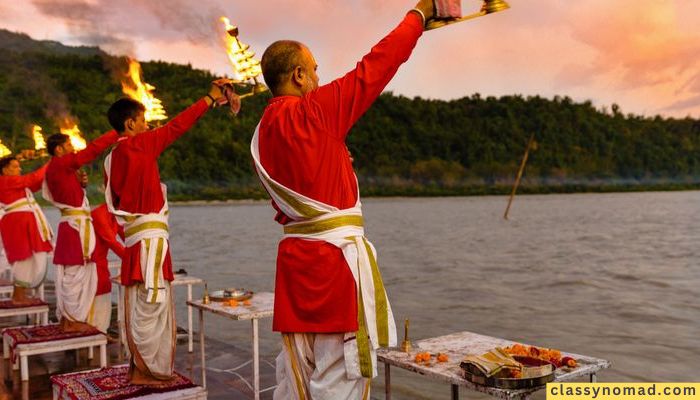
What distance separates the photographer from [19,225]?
9.02 meters

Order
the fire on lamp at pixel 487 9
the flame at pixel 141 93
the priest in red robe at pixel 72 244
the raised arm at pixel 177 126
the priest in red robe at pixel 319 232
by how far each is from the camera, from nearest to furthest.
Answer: the fire on lamp at pixel 487 9, the priest in red robe at pixel 319 232, the raised arm at pixel 177 126, the flame at pixel 141 93, the priest in red robe at pixel 72 244

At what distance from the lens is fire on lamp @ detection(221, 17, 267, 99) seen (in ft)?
14.3

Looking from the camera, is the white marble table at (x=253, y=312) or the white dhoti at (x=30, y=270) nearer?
the white marble table at (x=253, y=312)

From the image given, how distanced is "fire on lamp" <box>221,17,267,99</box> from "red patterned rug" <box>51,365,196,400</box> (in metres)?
2.12

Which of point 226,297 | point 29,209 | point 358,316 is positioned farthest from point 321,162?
point 29,209

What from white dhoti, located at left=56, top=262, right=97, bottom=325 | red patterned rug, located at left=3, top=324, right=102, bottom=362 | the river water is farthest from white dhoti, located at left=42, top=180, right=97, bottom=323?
the river water

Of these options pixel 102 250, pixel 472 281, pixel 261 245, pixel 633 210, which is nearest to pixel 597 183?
pixel 633 210

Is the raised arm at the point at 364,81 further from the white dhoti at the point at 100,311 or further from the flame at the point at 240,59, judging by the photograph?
the white dhoti at the point at 100,311

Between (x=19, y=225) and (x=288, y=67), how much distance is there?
7.39 meters

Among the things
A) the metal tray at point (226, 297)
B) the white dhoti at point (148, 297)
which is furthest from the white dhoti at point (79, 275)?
the white dhoti at point (148, 297)

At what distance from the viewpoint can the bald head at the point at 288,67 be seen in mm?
2883

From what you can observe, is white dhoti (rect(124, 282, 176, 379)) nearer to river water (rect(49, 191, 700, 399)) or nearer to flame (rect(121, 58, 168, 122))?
flame (rect(121, 58, 168, 122))

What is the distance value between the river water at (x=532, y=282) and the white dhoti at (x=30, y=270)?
128 inches

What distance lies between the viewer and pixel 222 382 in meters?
6.31
